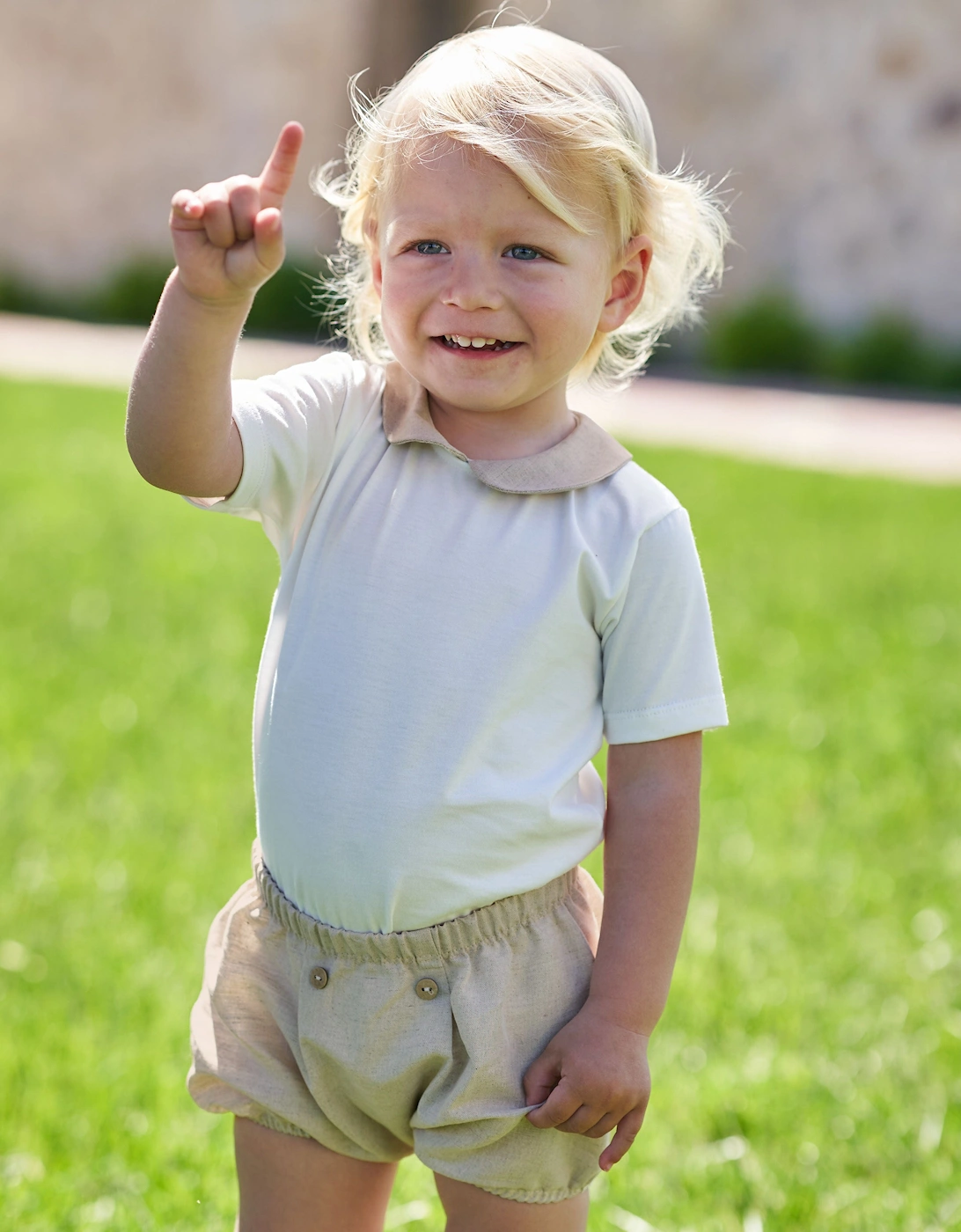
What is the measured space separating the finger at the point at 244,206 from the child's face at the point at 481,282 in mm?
195

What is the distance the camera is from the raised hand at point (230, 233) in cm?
114

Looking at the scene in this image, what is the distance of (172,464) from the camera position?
48.8 inches

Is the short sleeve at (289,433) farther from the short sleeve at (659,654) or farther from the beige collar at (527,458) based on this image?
the short sleeve at (659,654)

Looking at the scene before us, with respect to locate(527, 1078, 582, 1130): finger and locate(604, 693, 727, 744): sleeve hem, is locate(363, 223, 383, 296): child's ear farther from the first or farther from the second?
locate(527, 1078, 582, 1130): finger

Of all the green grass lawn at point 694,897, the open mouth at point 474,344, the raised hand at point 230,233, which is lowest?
the green grass lawn at point 694,897

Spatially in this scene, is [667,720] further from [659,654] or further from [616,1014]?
[616,1014]

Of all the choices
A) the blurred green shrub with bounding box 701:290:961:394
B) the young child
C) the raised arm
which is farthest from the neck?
the blurred green shrub with bounding box 701:290:961:394

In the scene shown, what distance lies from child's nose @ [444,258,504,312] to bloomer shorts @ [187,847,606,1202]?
54 cm

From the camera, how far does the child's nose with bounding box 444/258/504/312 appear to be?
1.28m

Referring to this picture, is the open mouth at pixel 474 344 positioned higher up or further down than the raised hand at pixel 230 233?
further down

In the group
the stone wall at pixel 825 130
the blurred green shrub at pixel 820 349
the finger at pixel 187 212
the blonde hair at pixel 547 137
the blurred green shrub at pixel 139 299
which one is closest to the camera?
the finger at pixel 187 212

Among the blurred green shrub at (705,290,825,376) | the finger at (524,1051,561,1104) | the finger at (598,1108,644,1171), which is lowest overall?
the blurred green shrub at (705,290,825,376)

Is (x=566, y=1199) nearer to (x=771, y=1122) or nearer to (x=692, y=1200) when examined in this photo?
(x=692, y=1200)

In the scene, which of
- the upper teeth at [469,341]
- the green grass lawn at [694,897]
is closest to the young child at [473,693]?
the upper teeth at [469,341]
